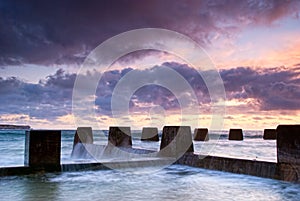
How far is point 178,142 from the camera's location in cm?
995

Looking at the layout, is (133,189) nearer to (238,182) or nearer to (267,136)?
(238,182)

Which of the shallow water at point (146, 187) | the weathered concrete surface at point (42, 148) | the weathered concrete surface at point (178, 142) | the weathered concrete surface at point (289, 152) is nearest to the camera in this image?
the shallow water at point (146, 187)

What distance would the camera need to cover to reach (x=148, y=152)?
37.1ft

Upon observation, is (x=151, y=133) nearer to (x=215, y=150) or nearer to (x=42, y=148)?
(x=215, y=150)

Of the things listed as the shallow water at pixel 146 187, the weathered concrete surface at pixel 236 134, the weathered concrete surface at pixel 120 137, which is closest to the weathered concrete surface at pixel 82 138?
the weathered concrete surface at pixel 120 137

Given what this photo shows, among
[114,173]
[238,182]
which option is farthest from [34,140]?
[238,182]

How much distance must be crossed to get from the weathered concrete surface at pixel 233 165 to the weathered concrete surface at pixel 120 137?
177 inches

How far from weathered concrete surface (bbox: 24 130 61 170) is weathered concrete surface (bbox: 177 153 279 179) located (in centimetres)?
353

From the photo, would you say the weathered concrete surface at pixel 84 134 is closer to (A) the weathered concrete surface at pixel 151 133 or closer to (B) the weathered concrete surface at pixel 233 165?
(B) the weathered concrete surface at pixel 233 165

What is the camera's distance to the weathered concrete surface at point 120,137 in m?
14.0

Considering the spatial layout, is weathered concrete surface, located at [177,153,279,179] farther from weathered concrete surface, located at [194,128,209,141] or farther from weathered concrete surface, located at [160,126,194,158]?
weathered concrete surface, located at [194,128,209,141]

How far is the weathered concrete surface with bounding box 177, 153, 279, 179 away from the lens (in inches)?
286

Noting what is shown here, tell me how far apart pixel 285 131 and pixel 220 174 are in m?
1.86

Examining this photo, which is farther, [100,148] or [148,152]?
[100,148]
